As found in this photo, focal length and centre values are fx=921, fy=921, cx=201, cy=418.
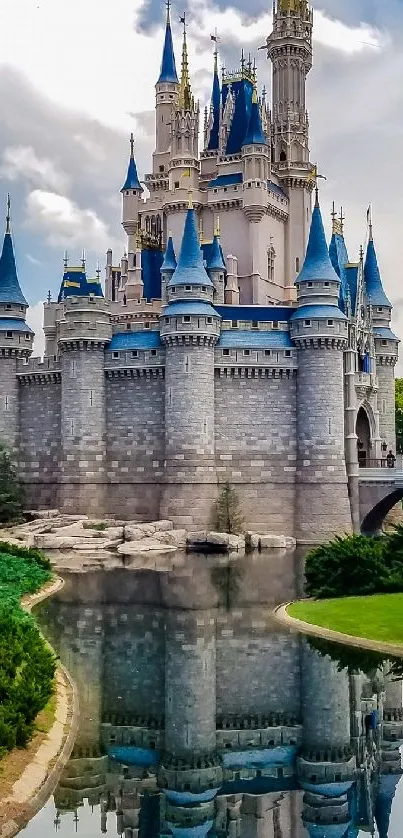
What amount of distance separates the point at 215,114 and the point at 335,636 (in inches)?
1799

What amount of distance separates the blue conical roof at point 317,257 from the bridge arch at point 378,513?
34.6ft

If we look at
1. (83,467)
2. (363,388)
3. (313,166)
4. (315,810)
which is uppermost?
(313,166)

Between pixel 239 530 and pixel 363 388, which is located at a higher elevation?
pixel 363 388

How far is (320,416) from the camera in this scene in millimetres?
42406

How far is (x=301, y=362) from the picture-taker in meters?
42.9

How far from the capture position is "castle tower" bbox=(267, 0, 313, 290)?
53781 mm

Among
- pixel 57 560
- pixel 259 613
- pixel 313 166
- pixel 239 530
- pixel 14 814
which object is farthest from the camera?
pixel 313 166

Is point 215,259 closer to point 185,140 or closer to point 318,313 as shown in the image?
point 318,313

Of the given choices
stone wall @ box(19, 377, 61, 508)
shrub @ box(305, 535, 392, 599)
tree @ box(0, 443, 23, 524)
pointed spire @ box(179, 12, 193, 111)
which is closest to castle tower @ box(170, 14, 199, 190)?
pointed spire @ box(179, 12, 193, 111)

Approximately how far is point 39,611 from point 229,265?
30779mm

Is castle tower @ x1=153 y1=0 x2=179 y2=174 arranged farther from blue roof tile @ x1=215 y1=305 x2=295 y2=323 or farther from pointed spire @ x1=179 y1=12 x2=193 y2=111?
blue roof tile @ x1=215 y1=305 x2=295 y2=323

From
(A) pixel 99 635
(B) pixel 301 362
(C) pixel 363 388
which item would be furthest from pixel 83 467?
(A) pixel 99 635

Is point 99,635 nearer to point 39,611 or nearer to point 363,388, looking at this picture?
point 39,611

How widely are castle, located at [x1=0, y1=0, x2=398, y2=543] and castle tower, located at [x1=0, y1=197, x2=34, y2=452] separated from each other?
73 mm
